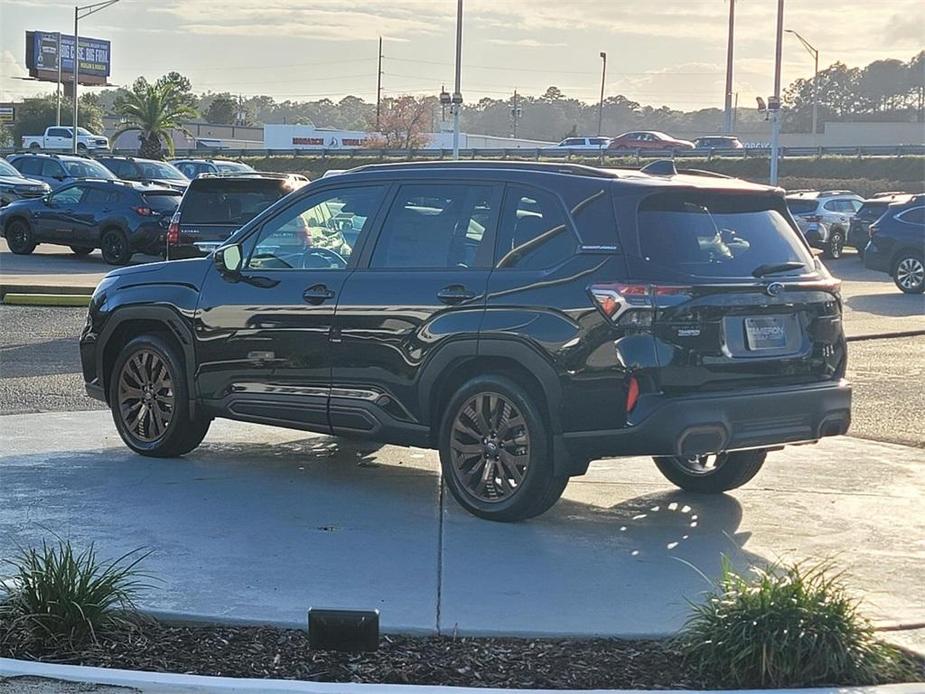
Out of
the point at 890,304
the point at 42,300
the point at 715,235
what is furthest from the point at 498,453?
the point at 890,304

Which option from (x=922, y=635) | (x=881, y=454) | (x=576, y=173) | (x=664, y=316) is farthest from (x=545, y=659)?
(x=881, y=454)

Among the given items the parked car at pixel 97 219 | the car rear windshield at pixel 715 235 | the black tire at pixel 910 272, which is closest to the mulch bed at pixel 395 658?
the car rear windshield at pixel 715 235

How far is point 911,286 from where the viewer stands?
22.7m

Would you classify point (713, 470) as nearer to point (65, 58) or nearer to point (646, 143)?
point (646, 143)

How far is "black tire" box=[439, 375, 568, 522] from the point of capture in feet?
22.6

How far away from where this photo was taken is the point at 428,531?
701 cm

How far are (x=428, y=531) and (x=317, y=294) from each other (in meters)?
1.60

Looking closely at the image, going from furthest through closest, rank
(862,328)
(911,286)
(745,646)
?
(911,286) → (862,328) → (745,646)

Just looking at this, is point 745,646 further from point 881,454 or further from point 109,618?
point 881,454

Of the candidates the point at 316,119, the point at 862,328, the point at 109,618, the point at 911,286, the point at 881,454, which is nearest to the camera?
the point at 109,618

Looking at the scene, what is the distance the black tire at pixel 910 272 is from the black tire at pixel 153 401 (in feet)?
54.7

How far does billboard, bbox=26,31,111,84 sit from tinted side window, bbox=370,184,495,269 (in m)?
97.0

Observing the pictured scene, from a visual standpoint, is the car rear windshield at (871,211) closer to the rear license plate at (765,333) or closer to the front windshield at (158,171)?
the front windshield at (158,171)

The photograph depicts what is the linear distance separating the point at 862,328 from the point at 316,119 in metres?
151
